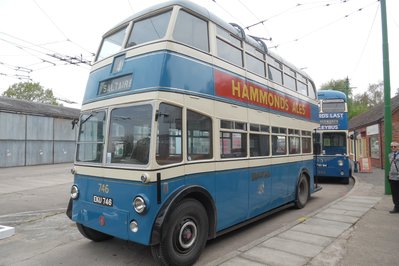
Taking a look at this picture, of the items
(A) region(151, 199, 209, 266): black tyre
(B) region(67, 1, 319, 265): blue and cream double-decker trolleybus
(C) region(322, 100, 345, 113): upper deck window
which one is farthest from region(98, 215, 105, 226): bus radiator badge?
(C) region(322, 100, 345, 113): upper deck window

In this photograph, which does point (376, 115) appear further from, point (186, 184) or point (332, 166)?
point (186, 184)

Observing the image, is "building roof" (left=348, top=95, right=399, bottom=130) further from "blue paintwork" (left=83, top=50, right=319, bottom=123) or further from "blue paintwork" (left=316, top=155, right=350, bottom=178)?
"blue paintwork" (left=83, top=50, right=319, bottom=123)

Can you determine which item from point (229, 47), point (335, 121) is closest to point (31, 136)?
point (335, 121)

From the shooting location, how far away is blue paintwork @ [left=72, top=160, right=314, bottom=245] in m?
4.04

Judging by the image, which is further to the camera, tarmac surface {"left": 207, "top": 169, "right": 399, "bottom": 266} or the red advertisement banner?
the red advertisement banner

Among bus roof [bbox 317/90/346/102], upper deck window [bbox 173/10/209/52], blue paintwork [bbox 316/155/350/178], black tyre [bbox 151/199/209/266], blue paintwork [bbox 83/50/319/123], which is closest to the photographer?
black tyre [bbox 151/199/209/266]

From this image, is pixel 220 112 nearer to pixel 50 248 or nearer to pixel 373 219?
pixel 50 248

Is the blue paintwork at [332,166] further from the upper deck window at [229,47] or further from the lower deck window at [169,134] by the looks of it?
the lower deck window at [169,134]

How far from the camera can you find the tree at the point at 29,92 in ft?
171

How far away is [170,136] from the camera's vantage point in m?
4.30

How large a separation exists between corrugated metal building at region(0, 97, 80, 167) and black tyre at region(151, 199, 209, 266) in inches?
742

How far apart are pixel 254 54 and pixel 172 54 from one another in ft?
9.33

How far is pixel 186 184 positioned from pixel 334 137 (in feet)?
36.4

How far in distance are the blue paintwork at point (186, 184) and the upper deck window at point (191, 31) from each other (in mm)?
2088
